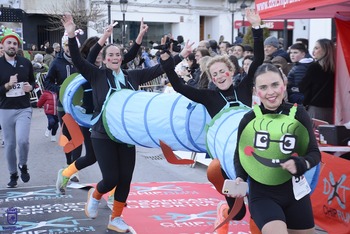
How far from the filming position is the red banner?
5.34 metres

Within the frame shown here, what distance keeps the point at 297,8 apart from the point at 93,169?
12.8 ft

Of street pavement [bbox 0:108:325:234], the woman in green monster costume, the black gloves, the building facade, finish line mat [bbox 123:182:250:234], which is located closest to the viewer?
the woman in green monster costume

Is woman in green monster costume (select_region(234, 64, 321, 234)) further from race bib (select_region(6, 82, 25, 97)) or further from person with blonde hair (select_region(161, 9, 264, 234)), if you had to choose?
race bib (select_region(6, 82, 25, 97))

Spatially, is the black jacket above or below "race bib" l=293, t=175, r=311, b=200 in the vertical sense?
above

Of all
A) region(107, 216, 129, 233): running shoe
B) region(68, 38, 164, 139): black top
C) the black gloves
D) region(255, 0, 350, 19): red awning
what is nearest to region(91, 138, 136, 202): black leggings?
region(68, 38, 164, 139): black top

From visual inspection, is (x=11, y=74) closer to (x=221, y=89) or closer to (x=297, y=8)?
(x=221, y=89)

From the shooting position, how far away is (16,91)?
7176 mm

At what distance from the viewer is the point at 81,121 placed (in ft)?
20.1

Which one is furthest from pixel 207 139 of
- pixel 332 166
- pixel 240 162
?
pixel 332 166

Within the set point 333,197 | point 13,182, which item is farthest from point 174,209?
point 13,182

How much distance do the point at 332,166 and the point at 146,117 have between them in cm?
201

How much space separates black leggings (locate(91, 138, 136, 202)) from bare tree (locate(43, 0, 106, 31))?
24.1 m

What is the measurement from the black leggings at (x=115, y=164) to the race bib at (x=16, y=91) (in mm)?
2290

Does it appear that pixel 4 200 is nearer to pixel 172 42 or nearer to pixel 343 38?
pixel 172 42
